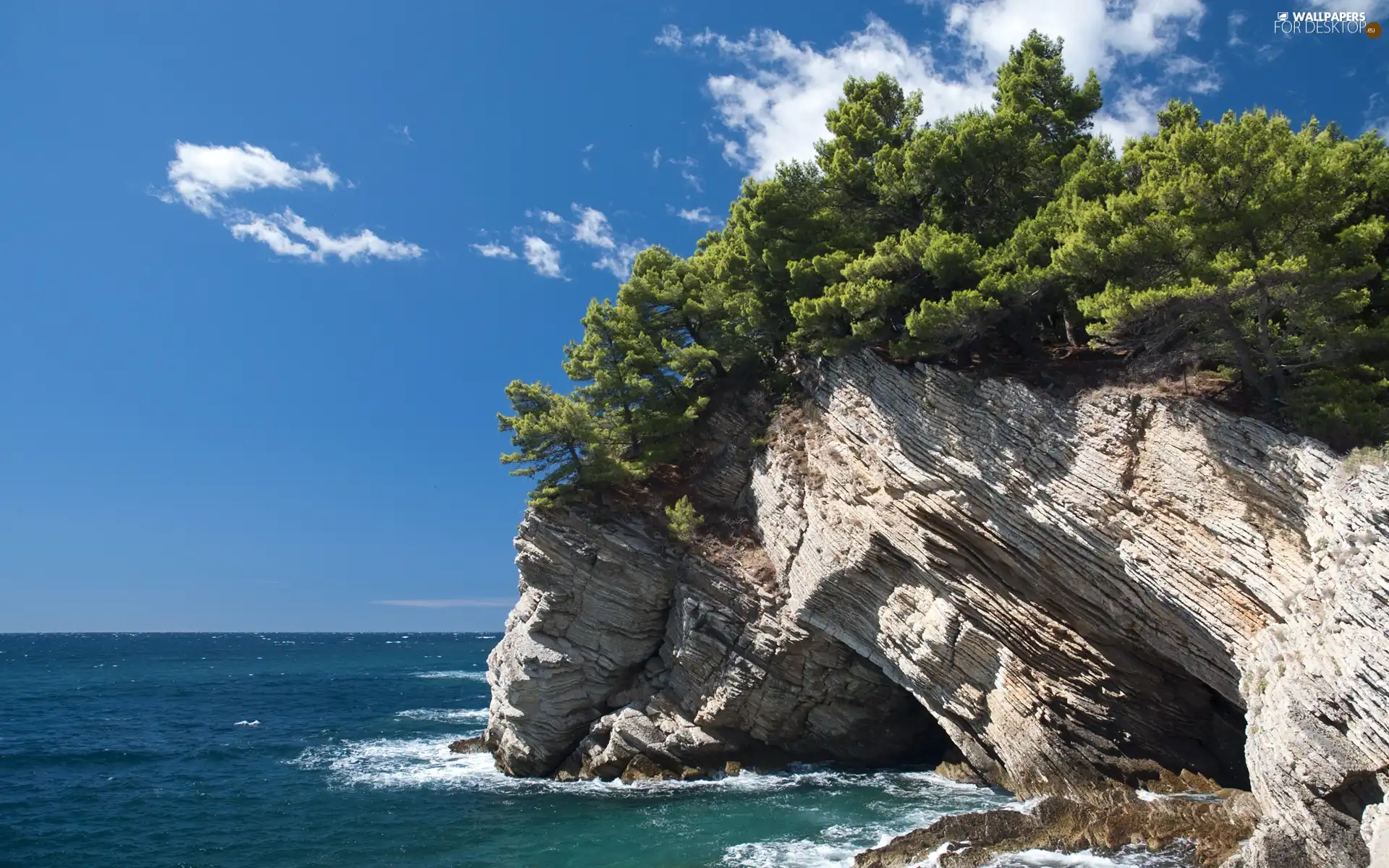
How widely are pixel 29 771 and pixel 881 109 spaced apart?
43380 millimetres

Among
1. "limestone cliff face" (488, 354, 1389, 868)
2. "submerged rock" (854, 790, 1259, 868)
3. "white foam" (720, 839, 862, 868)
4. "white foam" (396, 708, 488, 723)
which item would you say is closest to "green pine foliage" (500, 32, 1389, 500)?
"limestone cliff face" (488, 354, 1389, 868)

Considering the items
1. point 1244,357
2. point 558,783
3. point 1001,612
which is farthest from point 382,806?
point 1244,357

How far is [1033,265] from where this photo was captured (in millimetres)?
21156

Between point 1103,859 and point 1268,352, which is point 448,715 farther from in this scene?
point 1268,352

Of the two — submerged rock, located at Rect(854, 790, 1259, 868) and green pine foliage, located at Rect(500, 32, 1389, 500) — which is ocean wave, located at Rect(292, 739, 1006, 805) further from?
green pine foliage, located at Rect(500, 32, 1389, 500)

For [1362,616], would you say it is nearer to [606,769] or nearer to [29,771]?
[606,769]

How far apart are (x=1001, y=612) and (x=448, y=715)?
36.6 meters

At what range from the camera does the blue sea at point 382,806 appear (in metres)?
19.5

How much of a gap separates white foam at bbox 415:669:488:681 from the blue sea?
3050 centimetres

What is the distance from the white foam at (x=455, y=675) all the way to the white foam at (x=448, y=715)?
25062 millimetres

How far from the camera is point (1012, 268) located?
72.4 ft

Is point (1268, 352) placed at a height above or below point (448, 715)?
above

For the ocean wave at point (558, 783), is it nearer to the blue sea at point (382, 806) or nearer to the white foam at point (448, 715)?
the blue sea at point (382, 806)

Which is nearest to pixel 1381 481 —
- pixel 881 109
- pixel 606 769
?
pixel 881 109
